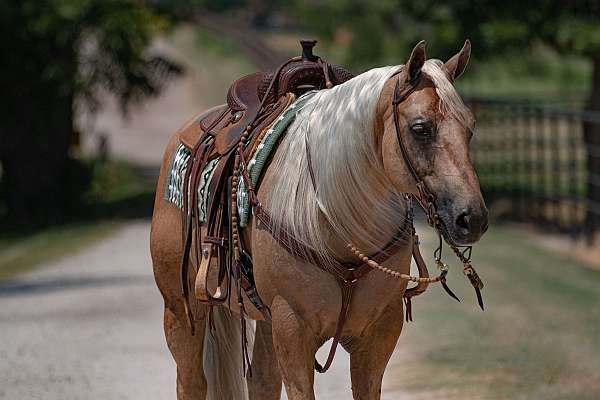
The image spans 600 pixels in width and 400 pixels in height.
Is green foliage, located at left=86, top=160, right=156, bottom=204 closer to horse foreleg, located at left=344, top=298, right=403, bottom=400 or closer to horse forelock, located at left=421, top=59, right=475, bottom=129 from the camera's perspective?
horse foreleg, located at left=344, top=298, right=403, bottom=400

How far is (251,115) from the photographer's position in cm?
531

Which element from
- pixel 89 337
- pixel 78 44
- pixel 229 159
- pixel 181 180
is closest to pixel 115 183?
pixel 78 44

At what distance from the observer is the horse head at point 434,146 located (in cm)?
400

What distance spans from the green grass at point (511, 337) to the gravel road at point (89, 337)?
633 mm

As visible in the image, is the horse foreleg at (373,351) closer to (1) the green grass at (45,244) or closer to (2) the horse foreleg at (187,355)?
(2) the horse foreleg at (187,355)

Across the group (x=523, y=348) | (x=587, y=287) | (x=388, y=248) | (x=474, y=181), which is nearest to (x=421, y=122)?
(x=474, y=181)

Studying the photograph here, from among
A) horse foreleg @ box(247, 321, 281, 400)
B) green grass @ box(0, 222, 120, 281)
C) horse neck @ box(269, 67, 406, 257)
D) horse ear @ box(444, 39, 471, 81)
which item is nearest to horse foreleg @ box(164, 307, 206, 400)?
horse foreleg @ box(247, 321, 281, 400)

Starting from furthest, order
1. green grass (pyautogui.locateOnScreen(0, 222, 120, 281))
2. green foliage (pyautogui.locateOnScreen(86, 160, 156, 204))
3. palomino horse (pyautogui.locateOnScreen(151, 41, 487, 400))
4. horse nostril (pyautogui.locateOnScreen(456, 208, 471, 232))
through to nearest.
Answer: green foliage (pyautogui.locateOnScreen(86, 160, 156, 204)) → green grass (pyautogui.locateOnScreen(0, 222, 120, 281)) → palomino horse (pyautogui.locateOnScreen(151, 41, 487, 400)) → horse nostril (pyautogui.locateOnScreen(456, 208, 471, 232))

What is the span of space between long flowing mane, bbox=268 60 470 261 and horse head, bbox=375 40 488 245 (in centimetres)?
11

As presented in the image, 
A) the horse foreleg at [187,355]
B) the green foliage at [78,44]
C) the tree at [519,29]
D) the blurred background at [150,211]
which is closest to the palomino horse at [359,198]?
the horse foreleg at [187,355]

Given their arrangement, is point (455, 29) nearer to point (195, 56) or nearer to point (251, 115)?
point (251, 115)

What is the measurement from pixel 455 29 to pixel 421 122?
574 inches

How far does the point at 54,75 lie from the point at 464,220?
16552mm

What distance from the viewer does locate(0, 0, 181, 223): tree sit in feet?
64.4
